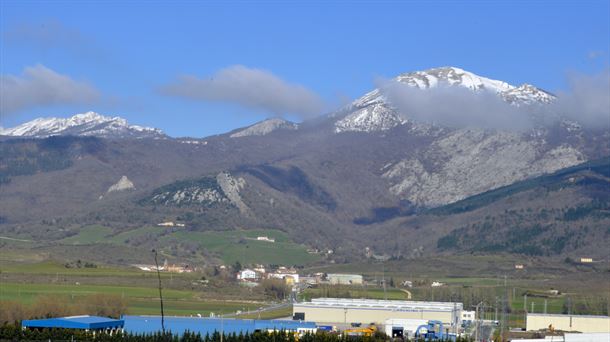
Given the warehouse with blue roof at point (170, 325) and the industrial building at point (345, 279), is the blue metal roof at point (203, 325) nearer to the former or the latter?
the warehouse with blue roof at point (170, 325)

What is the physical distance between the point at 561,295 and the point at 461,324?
101 ft

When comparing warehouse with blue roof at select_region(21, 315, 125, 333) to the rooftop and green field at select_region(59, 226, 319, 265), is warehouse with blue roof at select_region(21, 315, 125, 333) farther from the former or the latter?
green field at select_region(59, 226, 319, 265)

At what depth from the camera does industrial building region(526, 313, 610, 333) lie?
258 ft

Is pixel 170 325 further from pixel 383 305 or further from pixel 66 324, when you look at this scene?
pixel 383 305

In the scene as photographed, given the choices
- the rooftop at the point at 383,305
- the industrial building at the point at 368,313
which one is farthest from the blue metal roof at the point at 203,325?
the rooftop at the point at 383,305

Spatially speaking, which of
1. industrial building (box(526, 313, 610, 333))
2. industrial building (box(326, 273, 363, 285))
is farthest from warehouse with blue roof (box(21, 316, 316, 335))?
industrial building (box(326, 273, 363, 285))

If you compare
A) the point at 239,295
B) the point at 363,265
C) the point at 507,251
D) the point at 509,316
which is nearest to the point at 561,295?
the point at 509,316

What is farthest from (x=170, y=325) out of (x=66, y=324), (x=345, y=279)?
(x=345, y=279)

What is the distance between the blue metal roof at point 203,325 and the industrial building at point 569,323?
13.7 meters

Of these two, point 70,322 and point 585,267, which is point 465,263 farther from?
point 70,322

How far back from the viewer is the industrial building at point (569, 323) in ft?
258

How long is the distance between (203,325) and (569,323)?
73.4 ft

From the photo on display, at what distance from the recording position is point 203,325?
74500 millimetres

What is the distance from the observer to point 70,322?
2544 inches
